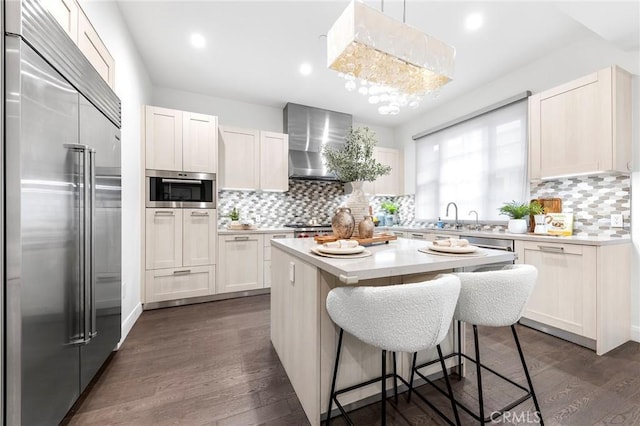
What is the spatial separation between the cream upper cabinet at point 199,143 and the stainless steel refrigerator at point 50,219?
5.14 ft

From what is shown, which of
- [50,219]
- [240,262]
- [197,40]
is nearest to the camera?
[50,219]

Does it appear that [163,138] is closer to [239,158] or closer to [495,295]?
[239,158]

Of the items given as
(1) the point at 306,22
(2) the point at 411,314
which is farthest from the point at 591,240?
(1) the point at 306,22

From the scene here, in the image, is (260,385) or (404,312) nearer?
(404,312)

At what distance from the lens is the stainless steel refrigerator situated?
3.17ft

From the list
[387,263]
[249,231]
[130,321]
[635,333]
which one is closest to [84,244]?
[130,321]

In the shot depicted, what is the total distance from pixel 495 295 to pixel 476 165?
308 cm

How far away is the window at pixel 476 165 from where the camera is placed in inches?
125

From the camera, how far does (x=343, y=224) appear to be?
1750 mm

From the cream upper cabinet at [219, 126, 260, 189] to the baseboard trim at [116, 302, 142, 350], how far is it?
1.80 meters

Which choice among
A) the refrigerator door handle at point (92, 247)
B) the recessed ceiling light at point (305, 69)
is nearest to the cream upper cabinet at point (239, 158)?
the recessed ceiling light at point (305, 69)

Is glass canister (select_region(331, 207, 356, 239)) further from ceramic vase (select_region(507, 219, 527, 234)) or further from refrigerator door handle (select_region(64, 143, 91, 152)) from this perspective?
ceramic vase (select_region(507, 219, 527, 234))

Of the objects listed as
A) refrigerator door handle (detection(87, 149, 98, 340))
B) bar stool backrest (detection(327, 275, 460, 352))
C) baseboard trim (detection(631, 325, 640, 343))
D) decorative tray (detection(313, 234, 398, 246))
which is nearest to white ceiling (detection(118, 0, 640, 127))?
refrigerator door handle (detection(87, 149, 98, 340))

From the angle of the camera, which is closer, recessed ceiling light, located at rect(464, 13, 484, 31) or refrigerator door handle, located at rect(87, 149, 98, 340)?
refrigerator door handle, located at rect(87, 149, 98, 340)
